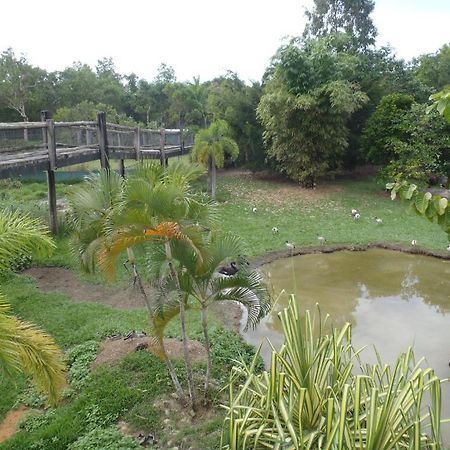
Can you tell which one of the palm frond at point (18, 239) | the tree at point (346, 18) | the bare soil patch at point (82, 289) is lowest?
the bare soil patch at point (82, 289)

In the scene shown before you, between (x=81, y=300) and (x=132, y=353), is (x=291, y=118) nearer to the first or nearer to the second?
(x=81, y=300)

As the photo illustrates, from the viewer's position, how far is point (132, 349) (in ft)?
18.0

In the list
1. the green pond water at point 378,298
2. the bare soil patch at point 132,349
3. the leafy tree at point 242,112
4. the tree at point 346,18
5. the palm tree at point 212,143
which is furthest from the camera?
the tree at point 346,18

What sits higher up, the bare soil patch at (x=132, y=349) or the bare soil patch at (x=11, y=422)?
the bare soil patch at (x=132, y=349)

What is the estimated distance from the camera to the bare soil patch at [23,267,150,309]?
7.30m

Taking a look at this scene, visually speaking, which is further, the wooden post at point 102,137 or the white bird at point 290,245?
the wooden post at point 102,137

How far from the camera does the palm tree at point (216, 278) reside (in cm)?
402

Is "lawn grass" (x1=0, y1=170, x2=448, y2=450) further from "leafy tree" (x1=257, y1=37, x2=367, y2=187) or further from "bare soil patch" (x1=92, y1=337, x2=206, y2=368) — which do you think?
"leafy tree" (x1=257, y1=37, x2=367, y2=187)

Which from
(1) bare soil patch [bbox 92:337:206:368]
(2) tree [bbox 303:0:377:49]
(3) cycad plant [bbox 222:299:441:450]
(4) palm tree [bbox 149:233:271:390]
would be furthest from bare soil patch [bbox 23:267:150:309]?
(2) tree [bbox 303:0:377:49]

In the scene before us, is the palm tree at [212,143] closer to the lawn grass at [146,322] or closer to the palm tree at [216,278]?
the lawn grass at [146,322]

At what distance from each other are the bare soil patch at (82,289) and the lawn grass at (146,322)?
203 mm

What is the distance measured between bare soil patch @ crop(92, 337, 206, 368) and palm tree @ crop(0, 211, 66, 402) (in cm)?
202

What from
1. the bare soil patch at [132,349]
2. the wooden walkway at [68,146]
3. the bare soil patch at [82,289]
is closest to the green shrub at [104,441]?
the bare soil patch at [132,349]

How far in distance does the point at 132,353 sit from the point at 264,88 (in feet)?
42.8
